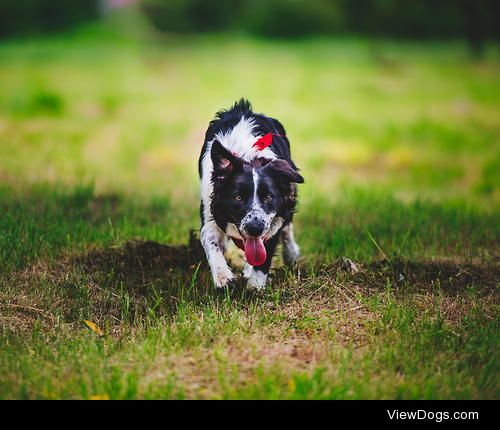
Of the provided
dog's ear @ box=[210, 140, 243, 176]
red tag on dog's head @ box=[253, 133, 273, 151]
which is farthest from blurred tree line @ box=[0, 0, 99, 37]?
dog's ear @ box=[210, 140, 243, 176]

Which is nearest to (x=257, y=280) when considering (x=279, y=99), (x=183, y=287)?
(x=183, y=287)

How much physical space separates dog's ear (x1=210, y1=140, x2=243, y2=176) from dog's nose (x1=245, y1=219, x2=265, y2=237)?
433 mm

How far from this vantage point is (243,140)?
522cm

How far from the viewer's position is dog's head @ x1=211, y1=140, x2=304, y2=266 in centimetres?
471

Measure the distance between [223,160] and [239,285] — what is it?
0.91m

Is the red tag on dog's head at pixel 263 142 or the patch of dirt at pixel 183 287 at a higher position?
the red tag on dog's head at pixel 263 142

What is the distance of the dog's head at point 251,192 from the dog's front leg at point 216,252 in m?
0.26

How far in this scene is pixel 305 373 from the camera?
3963 mm

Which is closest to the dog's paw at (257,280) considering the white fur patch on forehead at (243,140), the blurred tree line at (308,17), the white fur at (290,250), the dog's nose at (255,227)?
the dog's nose at (255,227)

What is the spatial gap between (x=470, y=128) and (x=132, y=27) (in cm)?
1475

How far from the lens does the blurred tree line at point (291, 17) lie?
885 inches

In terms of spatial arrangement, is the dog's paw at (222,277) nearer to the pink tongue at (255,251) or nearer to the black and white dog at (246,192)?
the black and white dog at (246,192)
